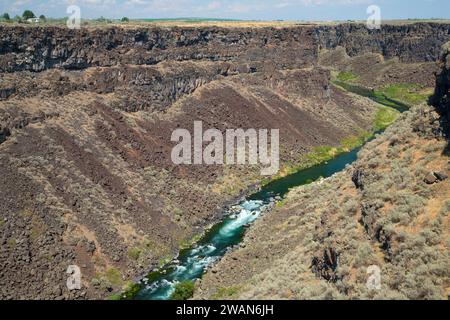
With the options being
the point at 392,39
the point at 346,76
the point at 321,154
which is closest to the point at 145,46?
the point at 321,154

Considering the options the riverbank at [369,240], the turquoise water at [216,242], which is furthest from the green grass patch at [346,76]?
the riverbank at [369,240]

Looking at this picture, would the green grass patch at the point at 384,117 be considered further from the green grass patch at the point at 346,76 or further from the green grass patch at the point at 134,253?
Result: the green grass patch at the point at 134,253

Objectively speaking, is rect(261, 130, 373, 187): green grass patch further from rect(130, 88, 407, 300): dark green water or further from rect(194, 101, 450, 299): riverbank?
rect(194, 101, 450, 299): riverbank

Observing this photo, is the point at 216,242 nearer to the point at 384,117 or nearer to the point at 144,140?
the point at 144,140

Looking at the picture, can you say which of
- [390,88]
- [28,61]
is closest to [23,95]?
[28,61]

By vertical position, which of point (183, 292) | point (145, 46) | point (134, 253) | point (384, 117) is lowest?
point (183, 292)

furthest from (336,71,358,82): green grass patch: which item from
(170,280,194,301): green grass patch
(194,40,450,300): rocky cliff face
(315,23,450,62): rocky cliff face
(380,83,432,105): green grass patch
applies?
(170,280,194,301): green grass patch
